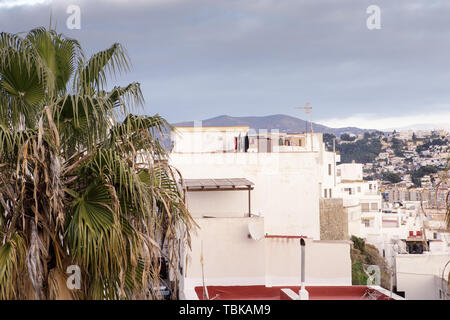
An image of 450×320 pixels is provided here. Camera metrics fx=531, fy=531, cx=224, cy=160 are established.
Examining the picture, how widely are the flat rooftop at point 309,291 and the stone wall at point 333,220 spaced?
14.5 m

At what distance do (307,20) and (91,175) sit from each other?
1451cm

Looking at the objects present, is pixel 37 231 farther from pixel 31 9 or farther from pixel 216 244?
pixel 216 244

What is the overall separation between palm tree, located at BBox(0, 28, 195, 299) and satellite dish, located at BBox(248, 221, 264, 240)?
7301 mm

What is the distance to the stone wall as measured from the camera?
1074 inches

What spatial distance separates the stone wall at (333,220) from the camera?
27292 millimetres

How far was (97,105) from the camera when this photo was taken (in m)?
5.75

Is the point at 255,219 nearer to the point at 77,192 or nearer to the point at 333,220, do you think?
the point at 77,192

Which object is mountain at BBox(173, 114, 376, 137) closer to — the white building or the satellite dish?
the white building

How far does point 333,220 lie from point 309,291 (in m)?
17.2

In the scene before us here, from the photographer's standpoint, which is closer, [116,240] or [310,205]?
[116,240]

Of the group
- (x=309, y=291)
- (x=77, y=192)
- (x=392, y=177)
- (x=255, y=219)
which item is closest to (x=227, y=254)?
(x=255, y=219)

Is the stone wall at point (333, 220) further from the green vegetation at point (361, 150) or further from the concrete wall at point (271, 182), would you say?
the green vegetation at point (361, 150)
